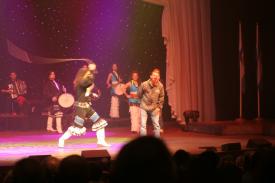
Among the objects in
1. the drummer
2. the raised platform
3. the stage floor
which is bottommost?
the stage floor

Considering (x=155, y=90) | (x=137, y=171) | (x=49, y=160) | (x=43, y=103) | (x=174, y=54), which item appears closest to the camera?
(x=137, y=171)

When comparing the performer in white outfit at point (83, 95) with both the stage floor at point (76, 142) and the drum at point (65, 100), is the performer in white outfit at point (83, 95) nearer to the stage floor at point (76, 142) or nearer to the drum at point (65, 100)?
the stage floor at point (76, 142)

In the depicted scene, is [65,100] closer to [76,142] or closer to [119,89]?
[76,142]

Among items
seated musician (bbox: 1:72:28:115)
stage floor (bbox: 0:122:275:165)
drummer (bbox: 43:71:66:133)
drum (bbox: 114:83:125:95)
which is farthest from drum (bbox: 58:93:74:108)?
seated musician (bbox: 1:72:28:115)

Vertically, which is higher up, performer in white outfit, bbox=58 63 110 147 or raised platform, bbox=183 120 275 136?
performer in white outfit, bbox=58 63 110 147

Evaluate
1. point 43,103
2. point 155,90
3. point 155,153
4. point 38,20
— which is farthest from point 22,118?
point 155,153

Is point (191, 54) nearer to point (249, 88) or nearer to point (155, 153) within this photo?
point (249, 88)

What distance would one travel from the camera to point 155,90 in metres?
11.1

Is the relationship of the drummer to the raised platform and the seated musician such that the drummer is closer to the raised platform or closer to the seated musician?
the seated musician

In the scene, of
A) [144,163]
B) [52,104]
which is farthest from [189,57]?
[144,163]

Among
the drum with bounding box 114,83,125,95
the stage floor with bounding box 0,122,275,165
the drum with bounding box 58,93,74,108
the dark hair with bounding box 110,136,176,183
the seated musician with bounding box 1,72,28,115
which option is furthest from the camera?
the drum with bounding box 114,83,125,95

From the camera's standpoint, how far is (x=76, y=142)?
38.6ft

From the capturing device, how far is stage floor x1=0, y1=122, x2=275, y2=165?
9544 mm

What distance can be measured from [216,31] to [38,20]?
622 centimetres
